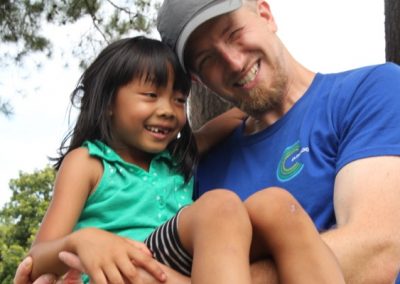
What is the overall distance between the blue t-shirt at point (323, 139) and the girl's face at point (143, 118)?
9.9 inches

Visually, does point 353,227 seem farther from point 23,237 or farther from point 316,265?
point 23,237

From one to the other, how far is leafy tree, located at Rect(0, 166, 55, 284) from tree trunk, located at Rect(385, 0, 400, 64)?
15.6 metres

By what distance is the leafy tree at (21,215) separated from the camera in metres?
18.4

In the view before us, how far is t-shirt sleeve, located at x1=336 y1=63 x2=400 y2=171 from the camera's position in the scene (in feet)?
6.10

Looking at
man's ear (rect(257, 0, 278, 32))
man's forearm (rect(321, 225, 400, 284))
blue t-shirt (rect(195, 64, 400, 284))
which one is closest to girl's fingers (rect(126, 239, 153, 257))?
man's forearm (rect(321, 225, 400, 284))

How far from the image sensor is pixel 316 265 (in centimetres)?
149

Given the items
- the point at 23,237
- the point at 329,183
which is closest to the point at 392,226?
the point at 329,183

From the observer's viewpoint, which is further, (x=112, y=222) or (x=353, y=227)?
(x=112, y=222)

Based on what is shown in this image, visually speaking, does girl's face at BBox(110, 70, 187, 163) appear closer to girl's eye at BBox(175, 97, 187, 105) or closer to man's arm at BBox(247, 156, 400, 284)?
girl's eye at BBox(175, 97, 187, 105)

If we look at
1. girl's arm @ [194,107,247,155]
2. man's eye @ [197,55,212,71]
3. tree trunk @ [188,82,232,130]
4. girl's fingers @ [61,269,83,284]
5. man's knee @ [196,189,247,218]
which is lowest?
tree trunk @ [188,82,232,130]

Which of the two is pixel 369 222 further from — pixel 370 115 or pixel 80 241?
pixel 80 241

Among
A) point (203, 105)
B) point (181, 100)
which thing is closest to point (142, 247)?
point (181, 100)

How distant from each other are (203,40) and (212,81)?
149 mm

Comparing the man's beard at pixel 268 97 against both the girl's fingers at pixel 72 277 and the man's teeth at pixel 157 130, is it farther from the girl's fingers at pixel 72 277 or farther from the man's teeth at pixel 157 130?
the girl's fingers at pixel 72 277
